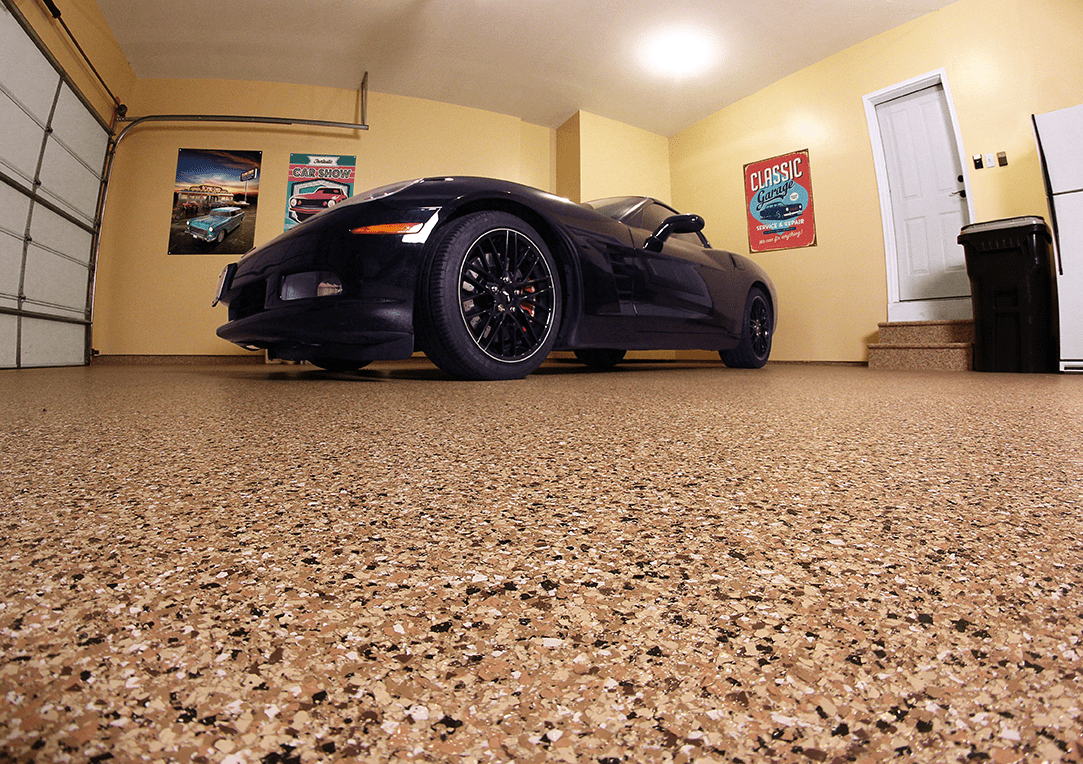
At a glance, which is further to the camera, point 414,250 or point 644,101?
point 644,101

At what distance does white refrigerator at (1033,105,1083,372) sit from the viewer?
3.58 meters

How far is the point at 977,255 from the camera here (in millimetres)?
3916

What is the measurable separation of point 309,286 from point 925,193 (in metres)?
5.99

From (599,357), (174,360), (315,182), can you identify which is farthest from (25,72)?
(599,357)

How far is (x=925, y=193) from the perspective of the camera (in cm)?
529

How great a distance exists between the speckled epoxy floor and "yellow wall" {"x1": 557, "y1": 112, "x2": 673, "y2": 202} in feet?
22.6


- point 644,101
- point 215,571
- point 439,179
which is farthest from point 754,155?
point 215,571

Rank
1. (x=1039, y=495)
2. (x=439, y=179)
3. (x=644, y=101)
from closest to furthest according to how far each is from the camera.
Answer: (x=1039, y=495) → (x=439, y=179) → (x=644, y=101)

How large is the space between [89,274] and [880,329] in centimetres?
776

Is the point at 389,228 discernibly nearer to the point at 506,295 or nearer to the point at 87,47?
the point at 506,295

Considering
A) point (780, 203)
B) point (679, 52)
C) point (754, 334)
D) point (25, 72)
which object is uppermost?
point (679, 52)

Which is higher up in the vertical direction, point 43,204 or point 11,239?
point 43,204

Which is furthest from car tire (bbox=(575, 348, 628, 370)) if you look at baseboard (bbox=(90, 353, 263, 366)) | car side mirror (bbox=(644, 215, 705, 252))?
baseboard (bbox=(90, 353, 263, 366))

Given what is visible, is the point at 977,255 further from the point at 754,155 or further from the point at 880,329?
the point at 754,155
